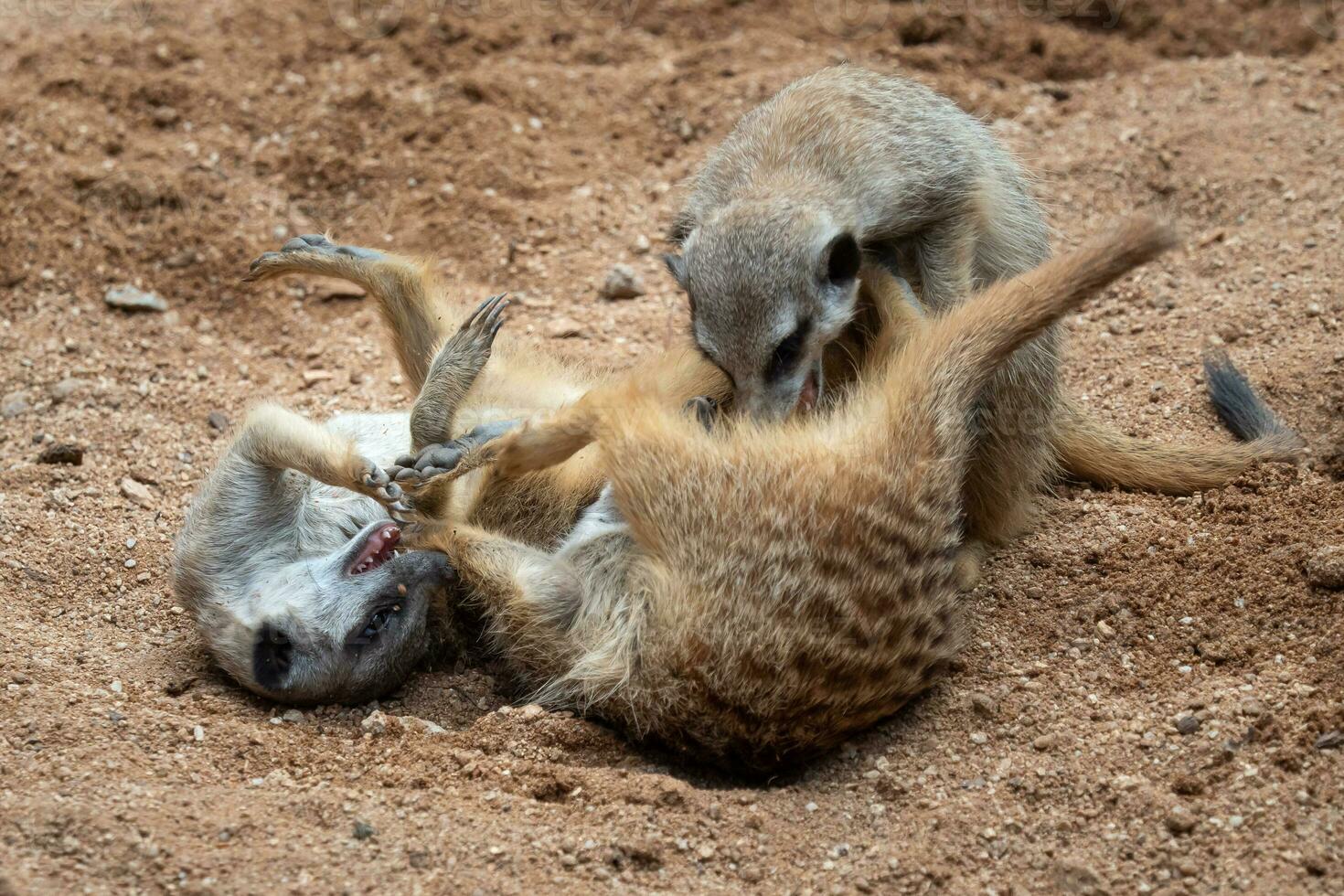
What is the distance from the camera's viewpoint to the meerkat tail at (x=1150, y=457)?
3.88 metres

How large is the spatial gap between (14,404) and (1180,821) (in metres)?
3.97

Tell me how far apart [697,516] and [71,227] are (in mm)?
3369

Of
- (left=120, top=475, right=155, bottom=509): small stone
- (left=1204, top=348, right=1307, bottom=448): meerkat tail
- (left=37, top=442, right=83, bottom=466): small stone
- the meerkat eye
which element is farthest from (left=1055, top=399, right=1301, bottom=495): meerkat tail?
(left=37, top=442, right=83, bottom=466): small stone

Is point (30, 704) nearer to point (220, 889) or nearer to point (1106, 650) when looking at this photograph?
point (220, 889)

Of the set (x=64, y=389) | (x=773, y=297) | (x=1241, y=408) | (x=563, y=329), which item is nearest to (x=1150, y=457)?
(x=1241, y=408)

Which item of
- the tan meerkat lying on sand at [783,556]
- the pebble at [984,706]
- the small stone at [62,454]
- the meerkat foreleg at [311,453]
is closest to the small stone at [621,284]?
the meerkat foreleg at [311,453]

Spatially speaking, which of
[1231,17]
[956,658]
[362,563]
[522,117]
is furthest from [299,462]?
[1231,17]

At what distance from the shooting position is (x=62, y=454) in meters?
4.29

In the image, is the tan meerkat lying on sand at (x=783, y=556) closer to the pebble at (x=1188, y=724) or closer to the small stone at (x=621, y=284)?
the pebble at (x=1188, y=724)

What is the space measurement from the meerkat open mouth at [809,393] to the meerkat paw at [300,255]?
5.15 ft

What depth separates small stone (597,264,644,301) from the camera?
5246 mm

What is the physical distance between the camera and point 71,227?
17.4 ft

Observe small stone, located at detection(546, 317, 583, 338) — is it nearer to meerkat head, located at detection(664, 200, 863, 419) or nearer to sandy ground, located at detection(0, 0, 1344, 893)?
sandy ground, located at detection(0, 0, 1344, 893)

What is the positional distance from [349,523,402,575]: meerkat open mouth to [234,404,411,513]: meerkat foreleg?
10 cm
